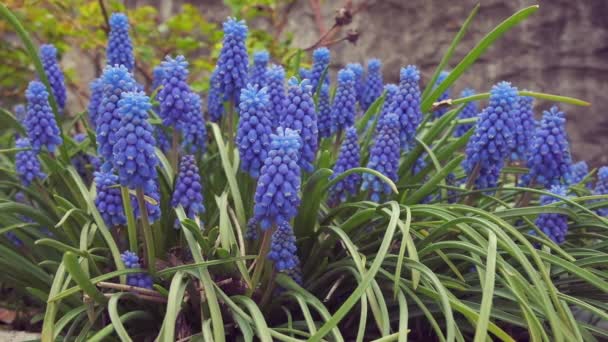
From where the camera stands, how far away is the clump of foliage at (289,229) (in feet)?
8.18

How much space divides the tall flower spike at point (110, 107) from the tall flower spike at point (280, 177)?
0.61 metres

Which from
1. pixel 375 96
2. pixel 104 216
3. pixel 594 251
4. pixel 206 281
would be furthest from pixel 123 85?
pixel 594 251

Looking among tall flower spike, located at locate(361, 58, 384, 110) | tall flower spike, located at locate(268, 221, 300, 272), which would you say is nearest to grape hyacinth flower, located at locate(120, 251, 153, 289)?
tall flower spike, located at locate(268, 221, 300, 272)

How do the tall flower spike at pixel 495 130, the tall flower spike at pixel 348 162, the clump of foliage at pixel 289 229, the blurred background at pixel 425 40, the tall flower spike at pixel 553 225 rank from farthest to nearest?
1. the blurred background at pixel 425 40
2. the tall flower spike at pixel 348 162
3. the tall flower spike at pixel 553 225
4. the tall flower spike at pixel 495 130
5. the clump of foliage at pixel 289 229

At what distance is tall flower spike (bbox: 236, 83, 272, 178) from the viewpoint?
8.86 ft

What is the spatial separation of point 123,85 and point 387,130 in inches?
49.5

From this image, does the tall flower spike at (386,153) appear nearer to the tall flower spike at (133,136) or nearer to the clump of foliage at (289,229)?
the clump of foliage at (289,229)

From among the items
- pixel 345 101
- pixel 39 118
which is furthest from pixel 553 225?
pixel 39 118

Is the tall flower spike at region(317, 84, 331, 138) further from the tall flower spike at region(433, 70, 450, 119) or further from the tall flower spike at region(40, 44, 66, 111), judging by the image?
the tall flower spike at region(40, 44, 66, 111)

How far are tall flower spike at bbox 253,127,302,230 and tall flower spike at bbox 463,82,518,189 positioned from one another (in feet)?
3.65

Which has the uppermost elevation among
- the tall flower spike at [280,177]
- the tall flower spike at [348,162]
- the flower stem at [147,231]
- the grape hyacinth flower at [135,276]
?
the tall flower spike at [348,162]

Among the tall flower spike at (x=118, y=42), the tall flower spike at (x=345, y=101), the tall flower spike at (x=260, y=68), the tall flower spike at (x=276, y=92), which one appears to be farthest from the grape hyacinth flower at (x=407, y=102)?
the tall flower spike at (x=118, y=42)

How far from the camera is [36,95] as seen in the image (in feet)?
10.2

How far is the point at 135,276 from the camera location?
9.29ft
